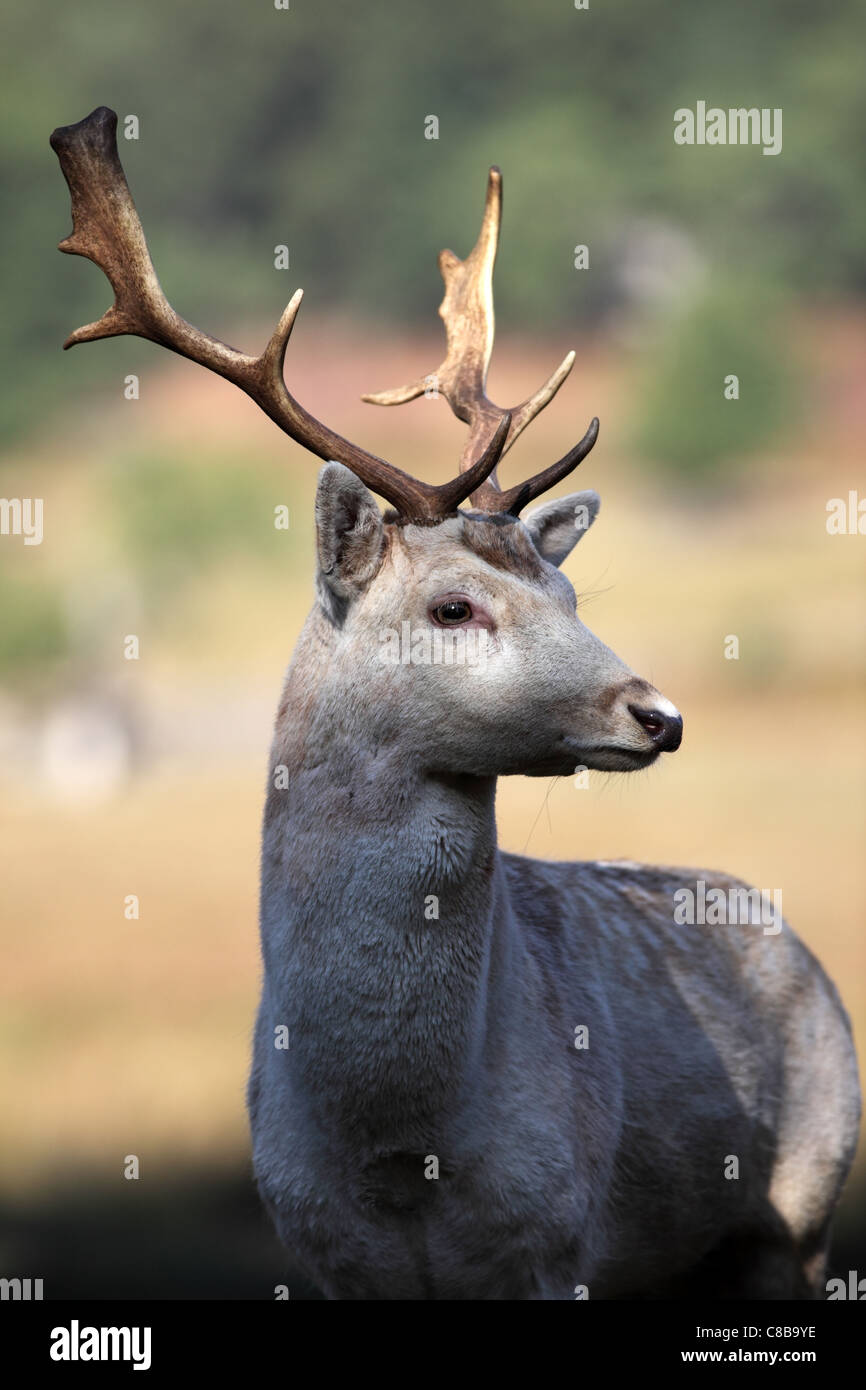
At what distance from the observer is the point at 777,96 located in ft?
218

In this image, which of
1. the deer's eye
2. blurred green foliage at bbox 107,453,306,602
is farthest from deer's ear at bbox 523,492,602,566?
blurred green foliage at bbox 107,453,306,602

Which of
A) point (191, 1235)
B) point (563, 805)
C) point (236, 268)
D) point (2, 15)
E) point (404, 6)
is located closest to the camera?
point (191, 1235)

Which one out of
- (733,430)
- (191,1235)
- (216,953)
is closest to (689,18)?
(733,430)

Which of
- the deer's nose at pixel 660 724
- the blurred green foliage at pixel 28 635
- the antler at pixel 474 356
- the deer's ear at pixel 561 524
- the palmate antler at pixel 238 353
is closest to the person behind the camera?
the deer's nose at pixel 660 724

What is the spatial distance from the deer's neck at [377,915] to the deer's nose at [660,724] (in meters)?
0.56

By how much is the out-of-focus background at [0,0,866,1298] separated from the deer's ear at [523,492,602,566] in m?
1.02

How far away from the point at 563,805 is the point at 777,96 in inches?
1936

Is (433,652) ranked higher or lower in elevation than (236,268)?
lower

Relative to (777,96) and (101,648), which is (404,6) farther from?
(101,648)

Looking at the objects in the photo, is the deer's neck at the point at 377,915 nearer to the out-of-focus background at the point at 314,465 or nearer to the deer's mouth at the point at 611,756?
the deer's mouth at the point at 611,756

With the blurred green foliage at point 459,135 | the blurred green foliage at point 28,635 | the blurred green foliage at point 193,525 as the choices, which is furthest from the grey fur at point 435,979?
the blurred green foliage at point 459,135

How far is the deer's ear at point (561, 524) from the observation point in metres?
5.79

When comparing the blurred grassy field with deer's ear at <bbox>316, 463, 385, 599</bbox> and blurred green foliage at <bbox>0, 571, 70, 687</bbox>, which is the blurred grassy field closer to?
blurred green foliage at <bbox>0, 571, 70, 687</bbox>

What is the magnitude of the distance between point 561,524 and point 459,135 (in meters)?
63.1
